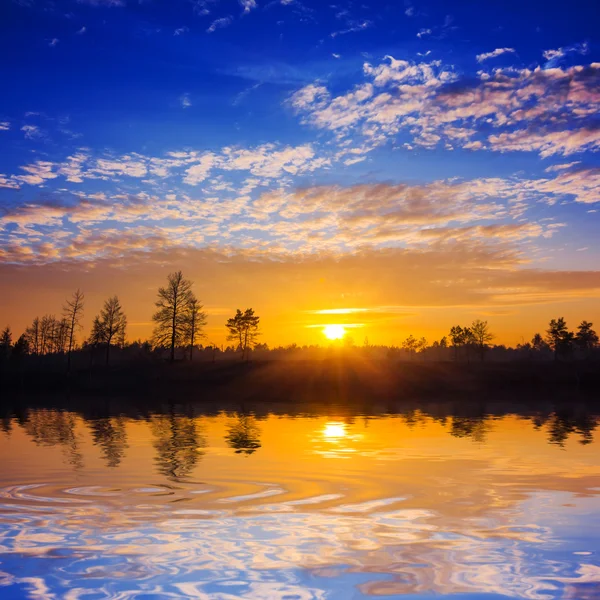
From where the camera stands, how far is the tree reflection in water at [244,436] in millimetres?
23737

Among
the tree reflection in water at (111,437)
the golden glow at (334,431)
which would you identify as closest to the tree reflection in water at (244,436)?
the golden glow at (334,431)

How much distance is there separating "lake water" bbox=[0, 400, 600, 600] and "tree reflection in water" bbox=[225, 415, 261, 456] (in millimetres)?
332

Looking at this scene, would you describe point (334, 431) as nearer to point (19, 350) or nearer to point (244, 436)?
point (244, 436)

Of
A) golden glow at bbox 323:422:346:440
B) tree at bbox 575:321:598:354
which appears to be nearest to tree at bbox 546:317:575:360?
tree at bbox 575:321:598:354

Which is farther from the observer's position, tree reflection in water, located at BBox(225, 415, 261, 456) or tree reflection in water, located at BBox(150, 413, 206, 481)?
tree reflection in water, located at BBox(225, 415, 261, 456)

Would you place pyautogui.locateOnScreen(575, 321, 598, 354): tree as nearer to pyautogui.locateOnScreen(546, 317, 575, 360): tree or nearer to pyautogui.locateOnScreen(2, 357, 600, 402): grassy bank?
pyautogui.locateOnScreen(546, 317, 575, 360): tree

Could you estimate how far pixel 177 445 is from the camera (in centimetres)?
2456

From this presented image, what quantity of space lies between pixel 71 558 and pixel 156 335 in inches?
3110

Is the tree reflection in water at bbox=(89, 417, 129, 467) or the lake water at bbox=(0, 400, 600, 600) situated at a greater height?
the lake water at bbox=(0, 400, 600, 600)

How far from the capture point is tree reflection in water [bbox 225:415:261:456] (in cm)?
2374

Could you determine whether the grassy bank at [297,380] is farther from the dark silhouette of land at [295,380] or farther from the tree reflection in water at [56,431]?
the tree reflection in water at [56,431]

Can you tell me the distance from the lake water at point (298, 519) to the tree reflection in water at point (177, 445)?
167mm

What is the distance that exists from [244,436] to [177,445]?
4784 millimetres

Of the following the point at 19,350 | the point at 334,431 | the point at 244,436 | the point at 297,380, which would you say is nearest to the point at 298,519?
the point at 244,436
